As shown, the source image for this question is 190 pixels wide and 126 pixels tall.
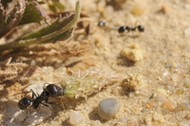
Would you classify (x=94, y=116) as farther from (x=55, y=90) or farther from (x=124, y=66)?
(x=124, y=66)

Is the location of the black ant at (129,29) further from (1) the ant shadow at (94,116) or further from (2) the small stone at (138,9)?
(1) the ant shadow at (94,116)

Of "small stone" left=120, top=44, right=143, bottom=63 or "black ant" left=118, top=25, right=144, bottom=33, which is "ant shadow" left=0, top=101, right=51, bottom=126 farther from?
"black ant" left=118, top=25, right=144, bottom=33

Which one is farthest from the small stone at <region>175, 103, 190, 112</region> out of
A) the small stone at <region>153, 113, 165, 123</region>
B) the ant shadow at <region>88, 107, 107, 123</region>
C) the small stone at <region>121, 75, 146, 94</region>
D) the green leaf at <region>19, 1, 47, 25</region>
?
the green leaf at <region>19, 1, 47, 25</region>

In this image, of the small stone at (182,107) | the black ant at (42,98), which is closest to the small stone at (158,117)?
the small stone at (182,107)

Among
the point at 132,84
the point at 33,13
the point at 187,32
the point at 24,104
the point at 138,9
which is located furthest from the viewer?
the point at 138,9

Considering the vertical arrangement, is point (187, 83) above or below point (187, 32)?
below

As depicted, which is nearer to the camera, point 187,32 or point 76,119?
point 76,119

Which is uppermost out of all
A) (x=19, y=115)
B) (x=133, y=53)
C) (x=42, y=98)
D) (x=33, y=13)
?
(x=33, y=13)

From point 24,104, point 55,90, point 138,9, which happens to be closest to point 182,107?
point 55,90
